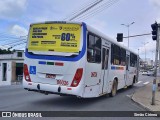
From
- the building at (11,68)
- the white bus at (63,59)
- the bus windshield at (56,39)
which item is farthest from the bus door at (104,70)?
the building at (11,68)

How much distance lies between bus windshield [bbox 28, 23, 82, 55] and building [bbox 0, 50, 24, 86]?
150ft

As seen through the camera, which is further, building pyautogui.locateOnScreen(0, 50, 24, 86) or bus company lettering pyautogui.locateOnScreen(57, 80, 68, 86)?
building pyautogui.locateOnScreen(0, 50, 24, 86)

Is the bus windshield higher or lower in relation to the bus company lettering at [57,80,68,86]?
higher

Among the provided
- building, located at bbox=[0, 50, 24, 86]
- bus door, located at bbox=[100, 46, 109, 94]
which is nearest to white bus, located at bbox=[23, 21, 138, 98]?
bus door, located at bbox=[100, 46, 109, 94]

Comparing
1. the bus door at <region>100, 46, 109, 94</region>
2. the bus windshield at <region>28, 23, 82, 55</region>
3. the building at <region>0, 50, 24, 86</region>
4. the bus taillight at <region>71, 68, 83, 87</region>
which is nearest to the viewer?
the bus taillight at <region>71, 68, 83, 87</region>

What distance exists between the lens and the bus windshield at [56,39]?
1204 centimetres

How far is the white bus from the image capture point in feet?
38.8

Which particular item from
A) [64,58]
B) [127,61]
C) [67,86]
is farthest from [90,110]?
[127,61]

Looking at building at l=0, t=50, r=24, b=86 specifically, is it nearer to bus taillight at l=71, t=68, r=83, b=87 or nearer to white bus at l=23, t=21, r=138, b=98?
white bus at l=23, t=21, r=138, b=98

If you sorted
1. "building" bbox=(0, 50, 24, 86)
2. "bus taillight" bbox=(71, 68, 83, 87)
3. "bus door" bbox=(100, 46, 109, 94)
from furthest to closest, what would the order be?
"building" bbox=(0, 50, 24, 86)
"bus door" bbox=(100, 46, 109, 94)
"bus taillight" bbox=(71, 68, 83, 87)

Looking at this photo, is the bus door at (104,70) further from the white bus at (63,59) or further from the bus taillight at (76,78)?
the bus taillight at (76,78)

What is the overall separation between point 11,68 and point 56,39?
4729cm

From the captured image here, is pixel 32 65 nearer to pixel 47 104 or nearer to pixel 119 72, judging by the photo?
pixel 47 104

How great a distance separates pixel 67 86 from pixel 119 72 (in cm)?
714
